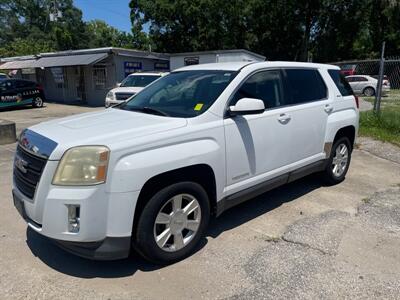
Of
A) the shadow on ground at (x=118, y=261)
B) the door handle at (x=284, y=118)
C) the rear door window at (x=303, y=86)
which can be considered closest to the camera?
the shadow on ground at (x=118, y=261)

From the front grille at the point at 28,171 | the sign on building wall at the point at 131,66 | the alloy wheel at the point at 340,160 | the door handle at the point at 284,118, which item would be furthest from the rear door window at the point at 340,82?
the sign on building wall at the point at 131,66

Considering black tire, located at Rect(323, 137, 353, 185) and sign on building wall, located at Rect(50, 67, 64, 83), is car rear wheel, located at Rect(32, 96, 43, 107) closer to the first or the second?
sign on building wall, located at Rect(50, 67, 64, 83)

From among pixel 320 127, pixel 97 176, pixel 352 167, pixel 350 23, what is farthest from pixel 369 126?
pixel 350 23

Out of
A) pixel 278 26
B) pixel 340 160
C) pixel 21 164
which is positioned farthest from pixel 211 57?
pixel 21 164

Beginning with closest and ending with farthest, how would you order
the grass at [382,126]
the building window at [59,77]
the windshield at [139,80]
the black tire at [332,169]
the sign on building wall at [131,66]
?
the black tire at [332,169], the grass at [382,126], the windshield at [139,80], the sign on building wall at [131,66], the building window at [59,77]

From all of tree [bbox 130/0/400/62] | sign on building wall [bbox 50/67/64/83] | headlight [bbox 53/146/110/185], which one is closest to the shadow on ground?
headlight [bbox 53/146/110/185]

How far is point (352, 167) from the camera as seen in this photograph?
6.73 meters

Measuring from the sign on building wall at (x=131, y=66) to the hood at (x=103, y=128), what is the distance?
18.9m

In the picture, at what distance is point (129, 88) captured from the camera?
14039mm

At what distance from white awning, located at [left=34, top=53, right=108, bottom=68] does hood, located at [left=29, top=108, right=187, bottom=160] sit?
1760 cm

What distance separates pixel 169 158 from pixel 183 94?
1.15 metres

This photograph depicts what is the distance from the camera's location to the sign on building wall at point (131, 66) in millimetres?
22047

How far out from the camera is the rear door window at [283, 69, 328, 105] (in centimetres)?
459

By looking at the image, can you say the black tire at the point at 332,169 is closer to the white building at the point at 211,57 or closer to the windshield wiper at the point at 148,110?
the windshield wiper at the point at 148,110
